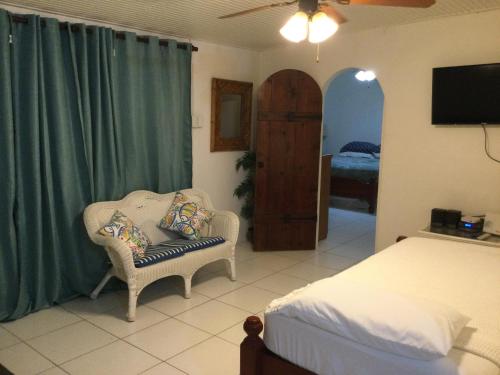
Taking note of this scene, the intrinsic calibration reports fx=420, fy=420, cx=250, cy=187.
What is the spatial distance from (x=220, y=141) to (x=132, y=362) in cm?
273

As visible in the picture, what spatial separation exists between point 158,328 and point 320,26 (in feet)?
7.42

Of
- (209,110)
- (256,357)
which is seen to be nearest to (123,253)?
(256,357)

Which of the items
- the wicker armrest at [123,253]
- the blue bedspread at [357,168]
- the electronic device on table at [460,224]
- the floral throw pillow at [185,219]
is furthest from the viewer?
the blue bedspread at [357,168]

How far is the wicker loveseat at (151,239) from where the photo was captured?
3.09 m

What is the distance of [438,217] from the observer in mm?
3553

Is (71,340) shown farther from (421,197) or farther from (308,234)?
(421,197)

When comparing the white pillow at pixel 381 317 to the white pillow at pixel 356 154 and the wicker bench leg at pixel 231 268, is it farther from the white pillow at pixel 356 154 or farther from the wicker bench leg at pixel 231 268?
the white pillow at pixel 356 154

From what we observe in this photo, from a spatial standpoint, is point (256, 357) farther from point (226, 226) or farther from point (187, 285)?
point (226, 226)

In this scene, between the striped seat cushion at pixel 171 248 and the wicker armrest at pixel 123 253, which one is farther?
the striped seat cushion at pixel 171 248

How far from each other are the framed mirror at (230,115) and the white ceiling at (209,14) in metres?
0.65

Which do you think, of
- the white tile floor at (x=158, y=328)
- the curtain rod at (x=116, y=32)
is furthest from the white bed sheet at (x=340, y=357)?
the curtain rod at (x=116, y=32)

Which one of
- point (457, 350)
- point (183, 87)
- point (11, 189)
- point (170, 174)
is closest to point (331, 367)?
point (457, 350)

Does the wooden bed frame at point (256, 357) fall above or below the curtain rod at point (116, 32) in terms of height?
below

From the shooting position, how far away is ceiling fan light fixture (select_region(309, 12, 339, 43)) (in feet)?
6.77
